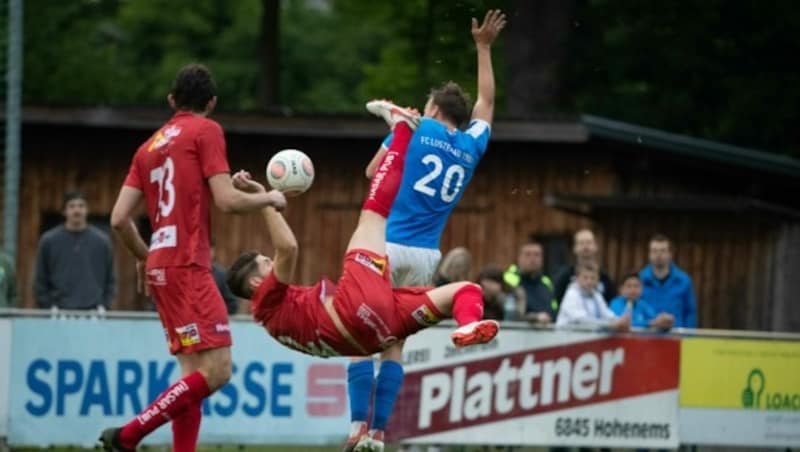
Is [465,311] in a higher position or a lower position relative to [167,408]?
higher

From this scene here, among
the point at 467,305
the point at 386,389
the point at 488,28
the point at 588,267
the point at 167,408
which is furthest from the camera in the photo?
the point at 588,267

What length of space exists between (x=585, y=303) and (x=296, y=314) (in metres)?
6.35

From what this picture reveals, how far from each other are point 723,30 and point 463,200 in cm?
1082

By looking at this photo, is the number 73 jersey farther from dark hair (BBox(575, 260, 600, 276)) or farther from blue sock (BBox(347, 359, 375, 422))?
dark hair (BBox(575, 260, 600, 276))

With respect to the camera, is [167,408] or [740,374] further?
[740,374]

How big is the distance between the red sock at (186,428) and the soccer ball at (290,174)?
1.39 metres

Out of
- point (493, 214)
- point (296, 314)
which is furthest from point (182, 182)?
point (493, 214)

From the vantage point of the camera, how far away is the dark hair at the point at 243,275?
11.1 metres

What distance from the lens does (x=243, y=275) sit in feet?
36.4

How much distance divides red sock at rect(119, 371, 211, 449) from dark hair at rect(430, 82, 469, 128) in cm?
239

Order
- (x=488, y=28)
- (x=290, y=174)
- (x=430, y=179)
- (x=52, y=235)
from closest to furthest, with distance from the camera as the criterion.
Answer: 1. (x=290, y=174)
2. (x=430, y=179)
3. (x=488, y=28)
4. (x=52, y=235)

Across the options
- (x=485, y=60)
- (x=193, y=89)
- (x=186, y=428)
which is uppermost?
(x=485, y=60)

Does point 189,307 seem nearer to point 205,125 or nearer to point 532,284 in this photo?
point 205,125

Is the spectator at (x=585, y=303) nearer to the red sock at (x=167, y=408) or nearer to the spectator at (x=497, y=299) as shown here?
the spectator at (x=497, y=299)
